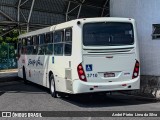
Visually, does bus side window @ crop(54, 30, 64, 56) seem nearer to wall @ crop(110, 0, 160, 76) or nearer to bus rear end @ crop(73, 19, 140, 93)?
bus rear end @ crop(73, 19, 140, 93)

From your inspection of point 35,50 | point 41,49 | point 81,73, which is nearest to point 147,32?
point 81,73

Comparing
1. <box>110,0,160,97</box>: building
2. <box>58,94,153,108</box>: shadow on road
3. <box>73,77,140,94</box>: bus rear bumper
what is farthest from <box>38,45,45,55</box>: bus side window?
<box>73,77,140,94</box>: bus rear bumper

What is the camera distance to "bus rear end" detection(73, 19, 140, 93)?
43.5ft

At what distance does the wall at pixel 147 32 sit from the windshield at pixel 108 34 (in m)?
2.32

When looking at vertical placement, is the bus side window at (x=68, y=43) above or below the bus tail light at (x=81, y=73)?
above

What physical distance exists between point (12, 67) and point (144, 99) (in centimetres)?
2801

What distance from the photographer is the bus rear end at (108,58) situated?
1327cm

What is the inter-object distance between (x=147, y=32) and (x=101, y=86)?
416 centimetres

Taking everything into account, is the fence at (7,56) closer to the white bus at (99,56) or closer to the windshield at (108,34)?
the white bus at (99,56)

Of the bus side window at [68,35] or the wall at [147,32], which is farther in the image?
the wall at [147,32]

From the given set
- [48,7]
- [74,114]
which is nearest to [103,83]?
[74,114]

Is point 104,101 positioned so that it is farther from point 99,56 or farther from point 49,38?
point 49,38

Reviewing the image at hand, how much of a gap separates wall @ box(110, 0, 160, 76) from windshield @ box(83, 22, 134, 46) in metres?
2.32

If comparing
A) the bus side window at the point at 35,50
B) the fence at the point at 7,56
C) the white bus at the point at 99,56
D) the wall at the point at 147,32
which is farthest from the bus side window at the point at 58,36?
the fence at the point at 7,56
